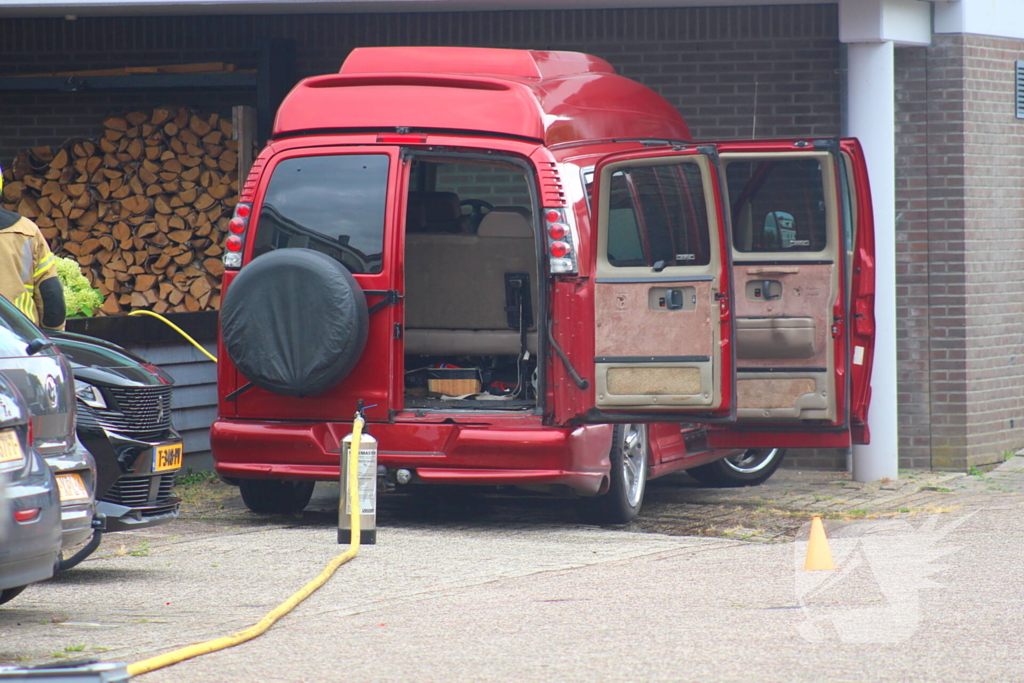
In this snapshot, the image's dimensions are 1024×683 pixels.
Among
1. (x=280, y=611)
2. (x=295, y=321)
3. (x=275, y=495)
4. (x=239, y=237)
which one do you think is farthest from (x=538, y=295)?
(x=280, y=611)

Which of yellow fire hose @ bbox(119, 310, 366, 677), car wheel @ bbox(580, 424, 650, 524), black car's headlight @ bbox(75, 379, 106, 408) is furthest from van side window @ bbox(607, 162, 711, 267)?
black car's headlight @ bbox(75, 379, 106, 408)

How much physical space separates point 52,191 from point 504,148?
5921mm

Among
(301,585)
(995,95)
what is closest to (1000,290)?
(995,95)

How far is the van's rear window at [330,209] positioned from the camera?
8.66m

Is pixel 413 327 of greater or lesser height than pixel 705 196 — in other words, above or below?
below

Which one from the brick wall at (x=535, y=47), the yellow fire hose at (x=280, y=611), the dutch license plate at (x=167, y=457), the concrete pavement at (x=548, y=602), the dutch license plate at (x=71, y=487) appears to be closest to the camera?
the yellow fire hose at (x=280, y=611)

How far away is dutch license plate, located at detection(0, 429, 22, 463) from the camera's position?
5055 mm

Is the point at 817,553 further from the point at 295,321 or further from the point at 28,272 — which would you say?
the point at 28,272

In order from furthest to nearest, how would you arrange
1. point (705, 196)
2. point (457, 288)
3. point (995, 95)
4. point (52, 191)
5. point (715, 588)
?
point (52, 191) < point (995, 95) < point (457, 288) < point (705, 196) < point (715, 588)

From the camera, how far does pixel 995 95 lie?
11.7m

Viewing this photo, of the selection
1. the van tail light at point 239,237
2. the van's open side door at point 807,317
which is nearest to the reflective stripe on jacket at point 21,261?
the van tail light at point 239,237

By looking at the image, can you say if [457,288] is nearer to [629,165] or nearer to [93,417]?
[629,165]

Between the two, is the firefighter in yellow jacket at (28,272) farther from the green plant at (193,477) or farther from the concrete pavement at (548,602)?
the green plant at (193,477)

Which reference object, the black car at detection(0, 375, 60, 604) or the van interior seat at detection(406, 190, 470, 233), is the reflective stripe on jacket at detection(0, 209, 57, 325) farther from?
the black car at detection(0, 375, 60, 604)
